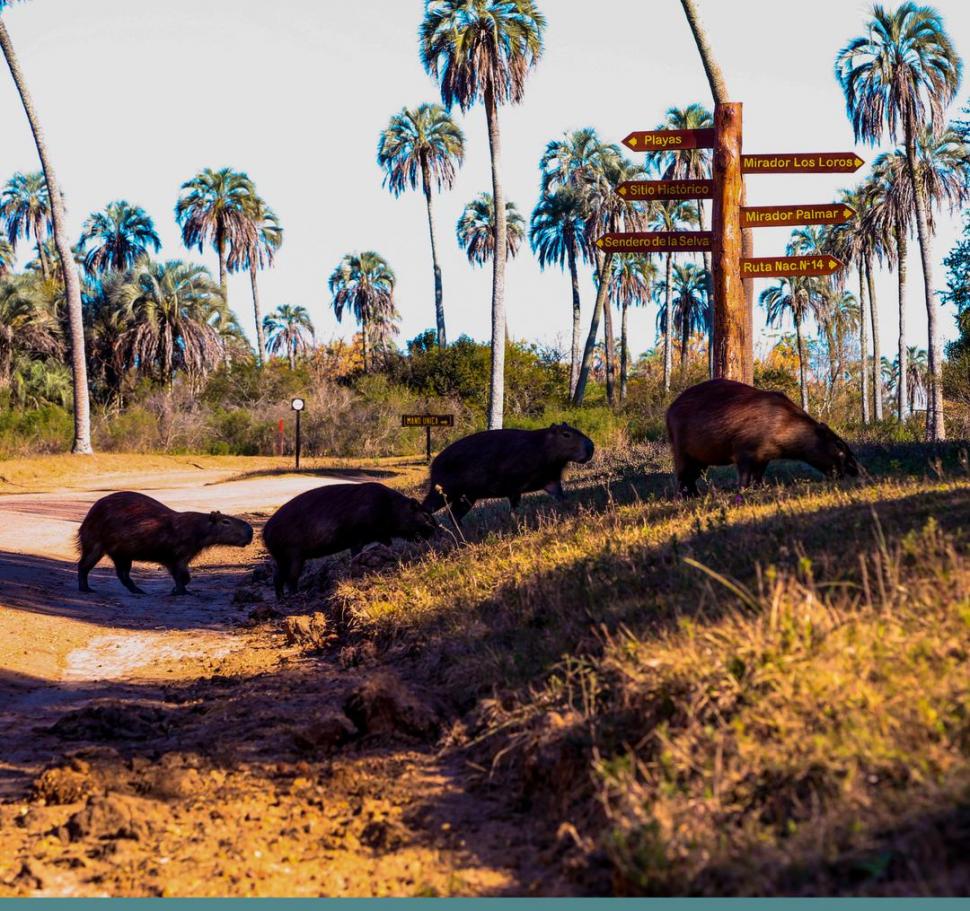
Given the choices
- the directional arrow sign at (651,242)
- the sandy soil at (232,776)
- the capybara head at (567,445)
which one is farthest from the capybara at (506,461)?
the sandy soil at (232,776)

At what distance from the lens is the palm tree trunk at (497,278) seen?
3167 cm

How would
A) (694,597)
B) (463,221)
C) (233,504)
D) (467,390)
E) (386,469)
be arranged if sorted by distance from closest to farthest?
(694,597)
(233,504)
(386,469)
(467,390)
(463,221)

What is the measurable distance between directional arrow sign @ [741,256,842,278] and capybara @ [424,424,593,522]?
310 centimetres

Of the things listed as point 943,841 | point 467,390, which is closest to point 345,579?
point 943,841

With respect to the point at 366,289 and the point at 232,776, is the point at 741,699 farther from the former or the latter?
the point at 366,289

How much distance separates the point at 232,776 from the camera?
5.21 metres

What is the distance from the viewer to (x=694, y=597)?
220 inches

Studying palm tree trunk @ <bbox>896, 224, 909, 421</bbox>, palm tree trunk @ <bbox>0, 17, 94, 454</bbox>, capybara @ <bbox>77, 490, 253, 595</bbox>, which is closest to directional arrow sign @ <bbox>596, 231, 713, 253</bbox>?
capybara @ <bbox>77, 490, 253, 595</bbox>

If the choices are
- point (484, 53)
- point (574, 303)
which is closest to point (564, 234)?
point (574, 303)

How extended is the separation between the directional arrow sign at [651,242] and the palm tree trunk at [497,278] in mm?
17593

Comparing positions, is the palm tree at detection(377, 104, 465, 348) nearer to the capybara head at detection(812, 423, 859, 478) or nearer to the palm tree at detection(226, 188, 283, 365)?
the palm tree at detection(226, 188, 283, 365)

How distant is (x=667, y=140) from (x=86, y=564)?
7.94 m

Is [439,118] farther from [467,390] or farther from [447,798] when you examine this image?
[447,798]

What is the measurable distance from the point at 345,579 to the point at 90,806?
5845 mm
